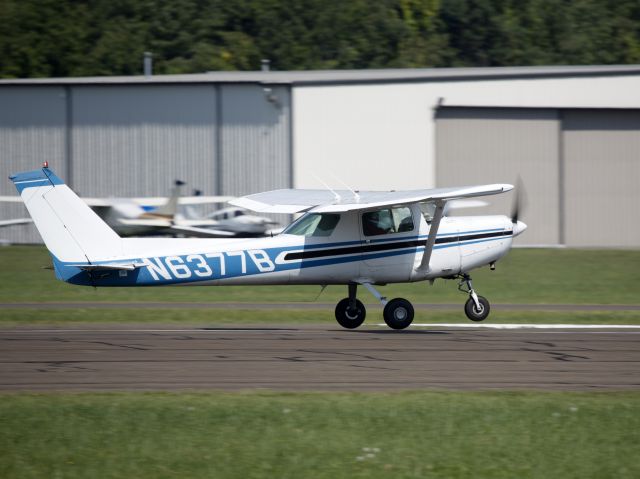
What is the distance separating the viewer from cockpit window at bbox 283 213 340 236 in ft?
56.8

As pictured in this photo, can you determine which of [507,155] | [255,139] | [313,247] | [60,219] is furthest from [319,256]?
[507,155]

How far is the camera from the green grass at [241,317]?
64.4ft

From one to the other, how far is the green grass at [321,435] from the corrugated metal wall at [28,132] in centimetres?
3204

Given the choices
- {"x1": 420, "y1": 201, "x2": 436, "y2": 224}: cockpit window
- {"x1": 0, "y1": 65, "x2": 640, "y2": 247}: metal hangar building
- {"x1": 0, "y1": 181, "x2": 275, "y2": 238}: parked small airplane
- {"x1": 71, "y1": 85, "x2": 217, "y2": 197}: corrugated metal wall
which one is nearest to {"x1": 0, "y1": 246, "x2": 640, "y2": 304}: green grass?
{"x1": 0, "y1": 181, "x2": 275, "y2": 238}: parked small airplane

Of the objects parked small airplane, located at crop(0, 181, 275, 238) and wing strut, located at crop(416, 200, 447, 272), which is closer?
wing strut, located at crop(416, 200, 447, 272)

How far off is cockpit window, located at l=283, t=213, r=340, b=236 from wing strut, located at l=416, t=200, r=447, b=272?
5.10 ft

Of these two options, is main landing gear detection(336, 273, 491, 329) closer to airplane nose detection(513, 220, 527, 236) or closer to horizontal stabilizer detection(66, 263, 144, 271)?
airplane nose detection(513, 220, 527, 236)

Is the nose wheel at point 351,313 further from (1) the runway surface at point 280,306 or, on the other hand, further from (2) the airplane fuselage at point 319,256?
(1) the runway surface at point 280,306

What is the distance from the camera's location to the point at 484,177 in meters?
39.4

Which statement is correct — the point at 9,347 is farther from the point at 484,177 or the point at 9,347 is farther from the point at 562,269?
the point at 484,177

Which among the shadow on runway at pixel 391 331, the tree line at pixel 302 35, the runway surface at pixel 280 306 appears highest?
the tree line at pixel 302 35

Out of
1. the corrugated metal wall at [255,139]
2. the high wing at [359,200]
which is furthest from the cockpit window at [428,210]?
the corrugated metal wall at [255,139]

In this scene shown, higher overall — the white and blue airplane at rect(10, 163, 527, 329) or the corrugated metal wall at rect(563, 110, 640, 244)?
the corrugated metal wall at rect(563, 110, 640, 244)

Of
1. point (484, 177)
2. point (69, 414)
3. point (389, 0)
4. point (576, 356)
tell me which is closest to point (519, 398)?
point (576, 356)
